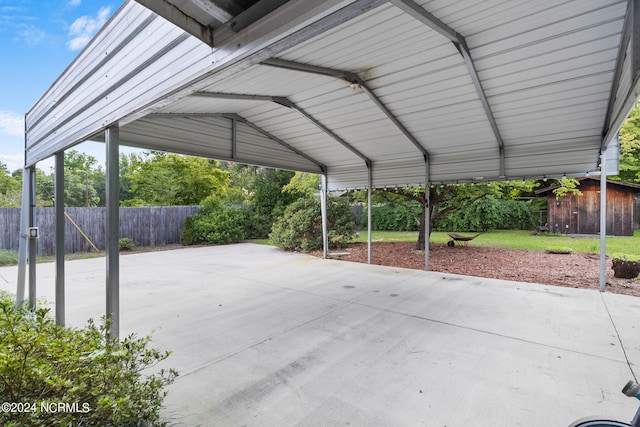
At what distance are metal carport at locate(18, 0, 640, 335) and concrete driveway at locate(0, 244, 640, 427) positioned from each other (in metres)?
1.13

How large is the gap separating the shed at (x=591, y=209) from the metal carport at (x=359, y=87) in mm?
8348

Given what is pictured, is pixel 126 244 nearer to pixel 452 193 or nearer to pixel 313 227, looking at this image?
pixel 313 227

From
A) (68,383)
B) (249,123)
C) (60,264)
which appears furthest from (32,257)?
(249,123)

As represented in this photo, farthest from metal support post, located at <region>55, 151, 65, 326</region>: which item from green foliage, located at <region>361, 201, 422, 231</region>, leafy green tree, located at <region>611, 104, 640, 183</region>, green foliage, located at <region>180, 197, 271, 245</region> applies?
leafy green tree, located at <region>611, 104, 640, 183</region>

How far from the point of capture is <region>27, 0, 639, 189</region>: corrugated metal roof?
6.06 feet

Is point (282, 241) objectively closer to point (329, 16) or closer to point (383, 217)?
point (383, 217)

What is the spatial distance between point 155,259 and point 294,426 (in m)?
7.89

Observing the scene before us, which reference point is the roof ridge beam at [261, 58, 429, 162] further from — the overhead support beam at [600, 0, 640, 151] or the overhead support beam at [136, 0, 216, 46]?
the overhead support beam at [600, 0, 640, 151]

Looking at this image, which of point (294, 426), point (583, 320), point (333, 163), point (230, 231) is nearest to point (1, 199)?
point (230, 231)

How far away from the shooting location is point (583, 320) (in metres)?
3.65

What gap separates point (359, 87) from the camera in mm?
4578

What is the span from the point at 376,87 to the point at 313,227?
604 centimetres

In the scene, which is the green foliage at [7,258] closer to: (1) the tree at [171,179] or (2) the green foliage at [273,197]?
(1) the tree at [171,179]

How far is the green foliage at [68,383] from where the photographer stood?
127 centimetres
